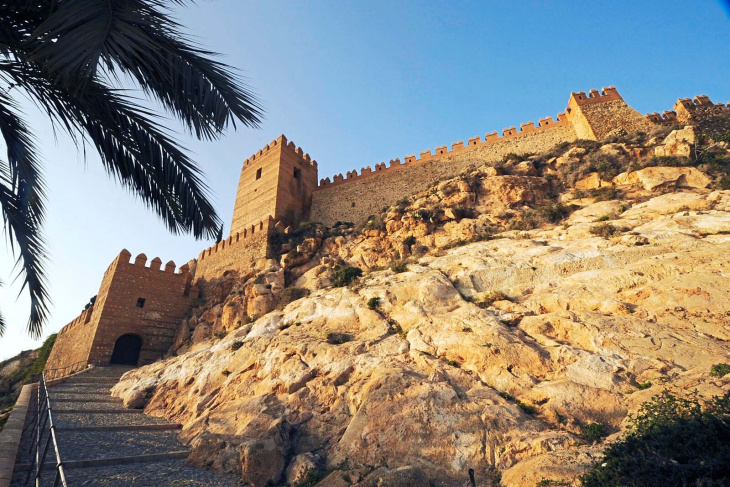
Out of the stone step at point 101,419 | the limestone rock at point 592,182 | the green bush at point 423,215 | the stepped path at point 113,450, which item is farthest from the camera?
the green bush at point 423,215

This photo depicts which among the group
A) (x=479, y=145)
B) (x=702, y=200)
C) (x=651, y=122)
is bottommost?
(x=702, y=200)

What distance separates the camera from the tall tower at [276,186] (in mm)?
24781

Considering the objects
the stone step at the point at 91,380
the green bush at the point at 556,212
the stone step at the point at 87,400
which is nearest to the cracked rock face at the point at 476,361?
the stone step at the point at 87,400

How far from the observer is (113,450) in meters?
7.15

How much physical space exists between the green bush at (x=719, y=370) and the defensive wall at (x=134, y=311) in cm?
2085

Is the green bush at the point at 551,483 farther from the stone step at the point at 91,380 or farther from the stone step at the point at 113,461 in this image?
the stone step at the point at 91,380

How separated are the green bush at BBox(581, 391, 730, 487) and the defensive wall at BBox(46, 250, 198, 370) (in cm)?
1993

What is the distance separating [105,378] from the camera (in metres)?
15.5

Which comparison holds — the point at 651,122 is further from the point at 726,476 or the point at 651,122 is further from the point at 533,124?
the point at 726,476

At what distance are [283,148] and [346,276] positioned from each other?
50.0 feet

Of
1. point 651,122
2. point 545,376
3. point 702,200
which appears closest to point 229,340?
point 545,376

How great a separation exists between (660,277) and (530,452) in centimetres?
623

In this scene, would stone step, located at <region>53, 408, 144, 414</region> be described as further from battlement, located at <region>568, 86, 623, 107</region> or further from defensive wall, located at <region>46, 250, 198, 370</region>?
battlement, located at <region>568, 86, 623, 107</region>

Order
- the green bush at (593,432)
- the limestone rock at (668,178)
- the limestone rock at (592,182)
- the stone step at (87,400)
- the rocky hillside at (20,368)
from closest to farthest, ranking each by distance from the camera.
Answer: the green bush at (593,432), the stone step at (87,400), the limestone rock at (668,178), the limestone rock at (592,182), the rocky hillside at (20,368)
